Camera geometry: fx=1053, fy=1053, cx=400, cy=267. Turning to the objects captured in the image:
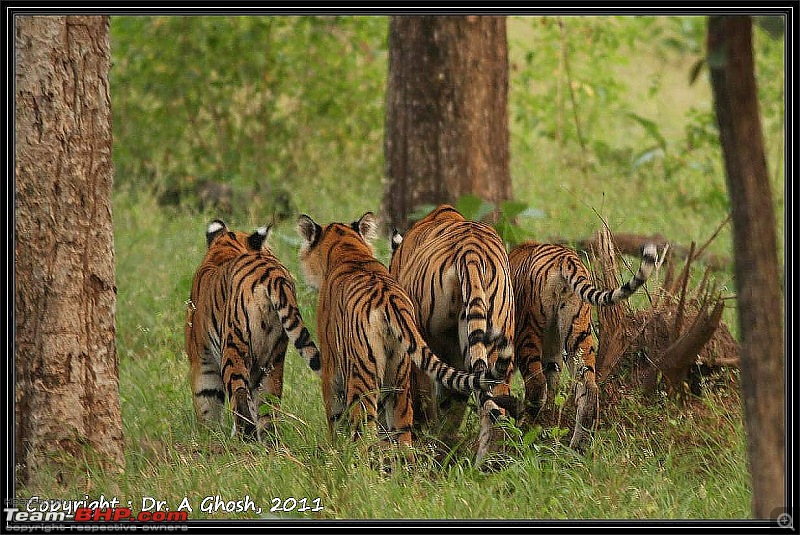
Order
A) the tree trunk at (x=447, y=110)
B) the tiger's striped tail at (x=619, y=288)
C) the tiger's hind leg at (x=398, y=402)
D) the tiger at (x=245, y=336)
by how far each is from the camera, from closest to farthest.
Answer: the tiger's striped tail at (x=619, y=288), the tiger's hind leg at (x=398, y=402), the tiger at (x=245, y=336), the tree trunk at (x=447, y=110)

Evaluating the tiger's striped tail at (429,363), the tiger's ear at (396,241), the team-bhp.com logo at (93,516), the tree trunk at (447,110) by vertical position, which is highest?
the tree trunk at (447,110)

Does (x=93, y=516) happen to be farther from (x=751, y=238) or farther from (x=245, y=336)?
(x=751, y=238)

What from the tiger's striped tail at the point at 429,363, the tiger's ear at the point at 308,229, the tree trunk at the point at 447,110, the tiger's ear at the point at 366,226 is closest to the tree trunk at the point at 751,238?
the tiger's striped tail at the point at 429,363

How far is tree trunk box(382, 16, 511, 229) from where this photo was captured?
882 cm

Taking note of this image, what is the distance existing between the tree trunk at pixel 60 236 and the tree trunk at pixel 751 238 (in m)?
2.75

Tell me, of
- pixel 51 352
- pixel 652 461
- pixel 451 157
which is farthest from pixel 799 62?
pixel 451 157

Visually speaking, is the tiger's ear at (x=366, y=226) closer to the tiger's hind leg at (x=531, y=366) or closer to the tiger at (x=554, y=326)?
the tiger at (x=554, y=326)

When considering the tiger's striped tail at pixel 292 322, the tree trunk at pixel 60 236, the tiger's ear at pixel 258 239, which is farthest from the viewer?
the tiger's ear at pixel 258 239

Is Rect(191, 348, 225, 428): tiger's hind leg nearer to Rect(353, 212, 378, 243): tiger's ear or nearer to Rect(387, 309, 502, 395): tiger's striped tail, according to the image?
Rect(353, 212, 378, 243): tiger's ear

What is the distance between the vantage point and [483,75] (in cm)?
889

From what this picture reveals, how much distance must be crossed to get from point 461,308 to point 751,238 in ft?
6.86

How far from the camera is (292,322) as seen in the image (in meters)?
5.18

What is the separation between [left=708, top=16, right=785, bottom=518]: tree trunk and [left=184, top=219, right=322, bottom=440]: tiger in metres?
2.43

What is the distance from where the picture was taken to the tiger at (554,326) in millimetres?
5004
